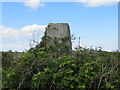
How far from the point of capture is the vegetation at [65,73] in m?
4.80

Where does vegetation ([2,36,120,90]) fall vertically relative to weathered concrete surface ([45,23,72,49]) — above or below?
below

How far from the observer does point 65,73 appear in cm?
485

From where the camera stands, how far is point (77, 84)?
4848 mm

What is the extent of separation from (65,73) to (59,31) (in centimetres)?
267

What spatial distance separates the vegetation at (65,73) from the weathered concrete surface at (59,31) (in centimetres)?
169

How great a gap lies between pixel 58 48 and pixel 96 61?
134 cm

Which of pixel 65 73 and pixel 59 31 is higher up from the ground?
pixel 59 31

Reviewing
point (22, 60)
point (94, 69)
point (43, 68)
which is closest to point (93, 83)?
point (94, 69)

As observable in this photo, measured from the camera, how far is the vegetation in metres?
4.80

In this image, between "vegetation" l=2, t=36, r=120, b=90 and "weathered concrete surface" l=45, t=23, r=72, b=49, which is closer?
"vegetation" l=2, t=36, r=120, b=90

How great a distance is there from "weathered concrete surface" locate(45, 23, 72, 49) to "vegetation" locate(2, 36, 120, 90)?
169 centimetres

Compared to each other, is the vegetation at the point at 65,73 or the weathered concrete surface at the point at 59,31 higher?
the weathered concrete surface at the point at 59,31

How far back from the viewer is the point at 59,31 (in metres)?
7.32

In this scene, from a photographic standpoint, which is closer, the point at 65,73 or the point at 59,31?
the point at 65,73
